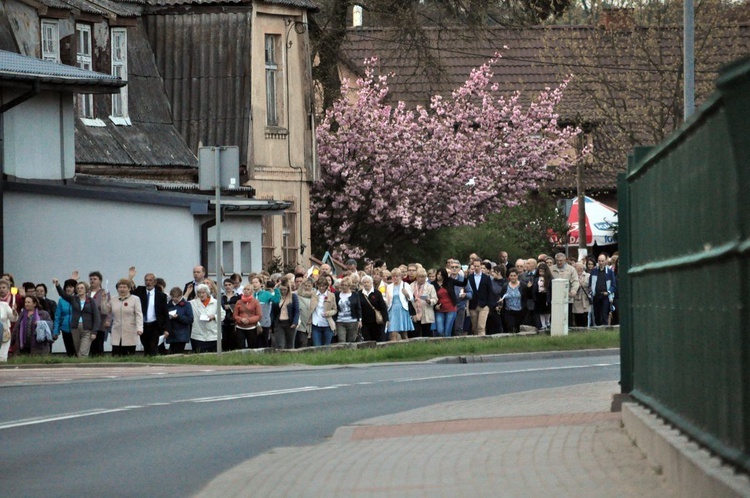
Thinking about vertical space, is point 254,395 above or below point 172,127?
below

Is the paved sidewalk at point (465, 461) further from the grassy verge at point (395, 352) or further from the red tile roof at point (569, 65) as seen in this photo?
the red tile roof at point (569, 65)

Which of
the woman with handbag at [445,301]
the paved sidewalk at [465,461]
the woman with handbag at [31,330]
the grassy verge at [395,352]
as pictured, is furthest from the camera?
the woman with handbag at [445,301]

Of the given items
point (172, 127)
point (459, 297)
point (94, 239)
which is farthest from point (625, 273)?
point (172, 127)

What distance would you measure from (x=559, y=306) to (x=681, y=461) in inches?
904

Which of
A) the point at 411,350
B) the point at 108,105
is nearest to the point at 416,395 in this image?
the point at 411,350

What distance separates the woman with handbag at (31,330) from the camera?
26.3 meters

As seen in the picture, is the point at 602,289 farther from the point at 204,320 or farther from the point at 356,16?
the point at 356,16

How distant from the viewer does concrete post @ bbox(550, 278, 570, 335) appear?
103 ft

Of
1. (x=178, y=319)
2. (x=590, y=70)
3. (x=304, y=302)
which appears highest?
(x=590, y=70)

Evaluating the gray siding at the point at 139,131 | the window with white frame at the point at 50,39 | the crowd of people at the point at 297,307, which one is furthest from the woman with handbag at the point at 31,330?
the window with white frame at the point at 50,39

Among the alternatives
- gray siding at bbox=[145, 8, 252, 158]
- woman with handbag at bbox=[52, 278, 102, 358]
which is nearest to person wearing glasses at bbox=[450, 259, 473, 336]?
woman with handbag at bbox=[52, 278, 102, 358]

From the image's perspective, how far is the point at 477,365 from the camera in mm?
25953

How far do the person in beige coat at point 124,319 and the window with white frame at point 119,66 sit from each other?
12.2 metres

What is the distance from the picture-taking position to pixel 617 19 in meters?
52.7
